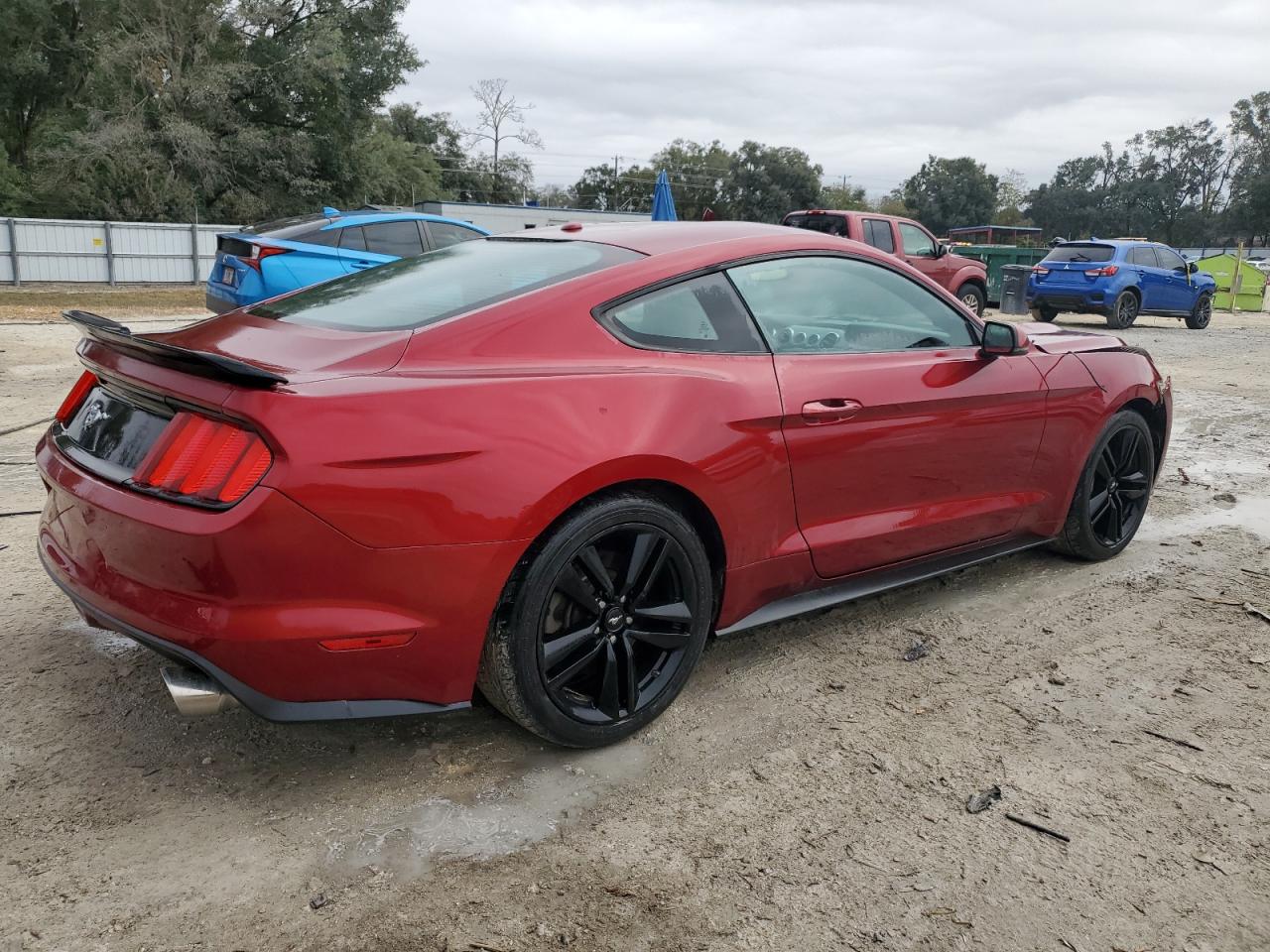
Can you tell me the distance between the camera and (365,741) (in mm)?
2910

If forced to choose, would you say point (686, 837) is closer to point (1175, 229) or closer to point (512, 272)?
point (512, 272)

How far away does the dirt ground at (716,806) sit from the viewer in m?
2.17

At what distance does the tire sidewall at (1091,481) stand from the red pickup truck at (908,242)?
10.4 metres

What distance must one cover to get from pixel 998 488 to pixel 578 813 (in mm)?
2190

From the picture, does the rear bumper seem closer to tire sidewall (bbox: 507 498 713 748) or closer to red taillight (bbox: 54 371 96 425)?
tire sidewall (bbox: 507 498 713 748)

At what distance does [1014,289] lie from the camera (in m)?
19.9

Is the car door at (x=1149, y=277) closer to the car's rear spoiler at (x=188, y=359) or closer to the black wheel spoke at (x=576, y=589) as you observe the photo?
the black wheel spoke at (x=576, y=589)

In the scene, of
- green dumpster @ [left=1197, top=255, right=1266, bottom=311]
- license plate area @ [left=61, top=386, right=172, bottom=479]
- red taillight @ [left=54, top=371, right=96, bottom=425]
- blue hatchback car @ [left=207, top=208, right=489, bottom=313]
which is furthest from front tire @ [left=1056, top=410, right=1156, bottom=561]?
green dumpster @ [left=1197, top=255, right=1266, bottom=311]

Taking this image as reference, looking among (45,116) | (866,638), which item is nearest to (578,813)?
(866,638)

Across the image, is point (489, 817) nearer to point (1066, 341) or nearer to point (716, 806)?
point (716, 806)

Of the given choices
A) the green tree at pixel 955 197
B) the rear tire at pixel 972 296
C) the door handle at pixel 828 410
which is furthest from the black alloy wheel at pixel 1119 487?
the green tree at pixel 955 197

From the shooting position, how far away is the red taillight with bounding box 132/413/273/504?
7.34ft

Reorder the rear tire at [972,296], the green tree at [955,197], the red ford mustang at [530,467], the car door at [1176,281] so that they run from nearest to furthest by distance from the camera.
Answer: the red ford mustang at [530,467] < the rear tire at [972,296] < the car door at [1176,281] < the green tree at [955,197]

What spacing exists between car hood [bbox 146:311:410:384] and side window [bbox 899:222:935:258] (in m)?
14.3
